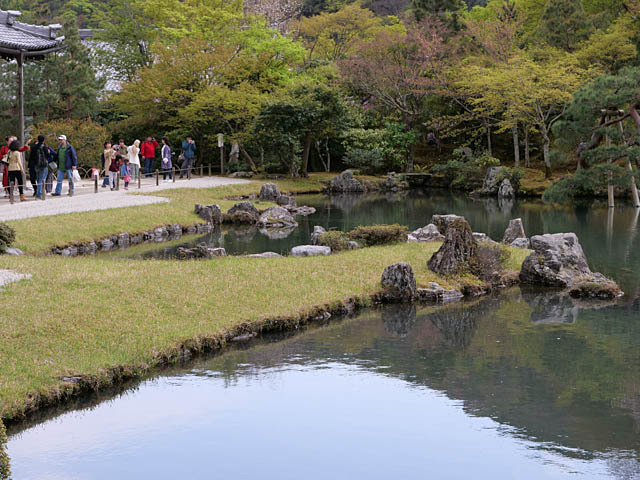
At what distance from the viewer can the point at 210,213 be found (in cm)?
2800

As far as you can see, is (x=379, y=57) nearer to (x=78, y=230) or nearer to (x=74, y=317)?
(x=78, y=230)

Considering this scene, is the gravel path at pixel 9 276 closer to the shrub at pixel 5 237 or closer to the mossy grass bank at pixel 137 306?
the mossy grass bank at pixel 137 306

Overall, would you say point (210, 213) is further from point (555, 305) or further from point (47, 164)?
point (555, 305)

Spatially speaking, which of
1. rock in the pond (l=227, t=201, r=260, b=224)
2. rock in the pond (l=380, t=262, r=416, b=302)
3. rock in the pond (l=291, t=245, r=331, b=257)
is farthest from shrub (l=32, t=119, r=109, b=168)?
rock in the pond (l=380, t=262, r=416, b=302)

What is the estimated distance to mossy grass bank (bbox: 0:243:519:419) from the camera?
988 centimetres

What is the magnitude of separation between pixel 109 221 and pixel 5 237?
6124mm

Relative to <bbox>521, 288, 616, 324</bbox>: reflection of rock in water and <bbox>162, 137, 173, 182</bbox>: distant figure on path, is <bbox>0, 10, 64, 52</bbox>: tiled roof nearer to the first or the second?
<bbox>162, 137, 173, 182</bbox>: distant figure on path

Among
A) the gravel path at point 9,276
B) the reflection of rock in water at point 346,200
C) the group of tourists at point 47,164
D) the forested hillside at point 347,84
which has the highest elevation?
the forested hillside at point 347,84

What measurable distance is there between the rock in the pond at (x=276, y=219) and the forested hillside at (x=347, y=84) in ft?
35.3

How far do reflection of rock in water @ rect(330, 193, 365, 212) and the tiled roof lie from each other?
13887mm

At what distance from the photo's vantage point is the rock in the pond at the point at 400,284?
15242 millimetres

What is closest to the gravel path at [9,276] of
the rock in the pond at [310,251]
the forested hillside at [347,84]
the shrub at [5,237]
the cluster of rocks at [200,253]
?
the shrub at [5,237]

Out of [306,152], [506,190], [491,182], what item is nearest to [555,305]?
[506,190]

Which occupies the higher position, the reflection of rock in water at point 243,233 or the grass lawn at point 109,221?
the grass lawn at point 109,221
